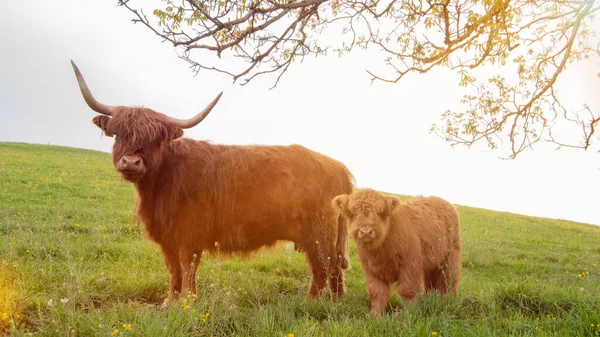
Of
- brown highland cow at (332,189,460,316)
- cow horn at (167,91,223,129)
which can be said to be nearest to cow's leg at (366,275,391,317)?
brown highland cow at (332,189,460,316)

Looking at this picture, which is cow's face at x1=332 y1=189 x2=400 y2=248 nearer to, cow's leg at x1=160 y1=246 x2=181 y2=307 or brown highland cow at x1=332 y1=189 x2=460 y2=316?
brown highland cow at x1=332 y1=189 x2=460 y2=316

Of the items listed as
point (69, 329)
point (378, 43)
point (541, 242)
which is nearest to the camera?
point (69, 329)

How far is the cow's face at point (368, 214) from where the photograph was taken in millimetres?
4805

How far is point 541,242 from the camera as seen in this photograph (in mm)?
16016

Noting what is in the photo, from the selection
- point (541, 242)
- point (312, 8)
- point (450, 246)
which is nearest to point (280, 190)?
point (450, 246)

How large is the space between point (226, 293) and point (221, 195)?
5.69 ft

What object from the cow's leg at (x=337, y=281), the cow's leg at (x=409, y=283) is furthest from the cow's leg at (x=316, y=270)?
the cow's leg at (x=409, y=283)

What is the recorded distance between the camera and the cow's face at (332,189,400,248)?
4.80 meters

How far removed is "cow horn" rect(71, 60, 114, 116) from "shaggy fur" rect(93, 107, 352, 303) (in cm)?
13

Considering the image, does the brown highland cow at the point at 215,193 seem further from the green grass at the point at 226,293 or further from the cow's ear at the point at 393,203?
the cow's ear at the point at 393,203

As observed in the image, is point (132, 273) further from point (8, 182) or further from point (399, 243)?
A: point (8, 182)

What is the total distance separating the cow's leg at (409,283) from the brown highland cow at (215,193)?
95cm

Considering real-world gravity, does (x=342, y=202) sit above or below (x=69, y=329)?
above

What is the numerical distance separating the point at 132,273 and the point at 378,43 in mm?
6122
